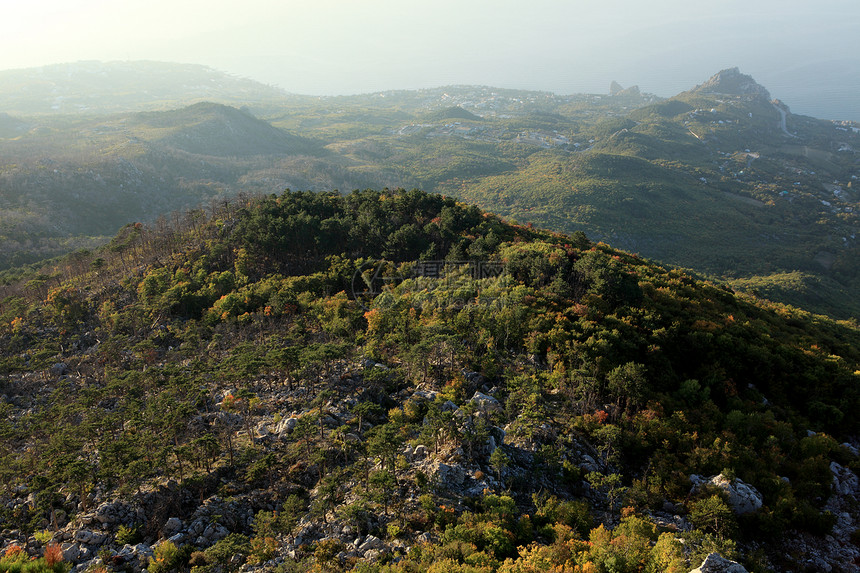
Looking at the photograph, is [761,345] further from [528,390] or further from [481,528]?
[481,528]

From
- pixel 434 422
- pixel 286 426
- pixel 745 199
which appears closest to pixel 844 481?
pixel 434 422

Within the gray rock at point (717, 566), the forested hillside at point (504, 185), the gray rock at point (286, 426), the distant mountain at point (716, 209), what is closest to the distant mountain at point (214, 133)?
the forested hillside at point (504, 185)

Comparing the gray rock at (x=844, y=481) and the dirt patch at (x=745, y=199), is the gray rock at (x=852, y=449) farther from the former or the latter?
the dirt patch at (x=745, y=199)

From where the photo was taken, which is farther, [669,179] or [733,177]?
[733,177]

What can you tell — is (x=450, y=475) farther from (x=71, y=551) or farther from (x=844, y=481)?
(x=844, y=481)

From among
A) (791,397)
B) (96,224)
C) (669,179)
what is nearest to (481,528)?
(791,397)

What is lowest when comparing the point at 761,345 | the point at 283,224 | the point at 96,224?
the point at 96,224

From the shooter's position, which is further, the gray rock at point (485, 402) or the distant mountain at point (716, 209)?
the distant mountain at point (716, 209)
